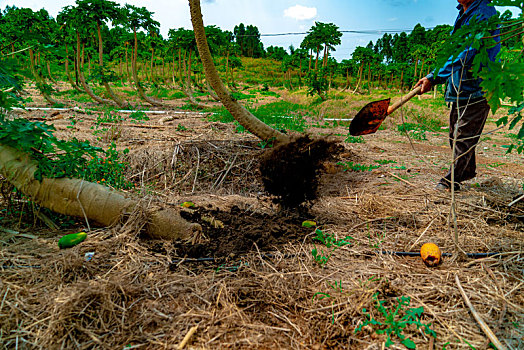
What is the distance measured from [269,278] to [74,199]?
1.74 m

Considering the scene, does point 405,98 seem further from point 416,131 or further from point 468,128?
point 416,131

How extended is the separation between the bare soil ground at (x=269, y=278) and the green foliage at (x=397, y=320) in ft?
0.05

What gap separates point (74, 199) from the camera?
230cm

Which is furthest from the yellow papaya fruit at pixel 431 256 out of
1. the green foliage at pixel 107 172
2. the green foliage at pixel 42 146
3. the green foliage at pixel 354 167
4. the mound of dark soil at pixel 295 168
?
the green foliage at pixel 107 172

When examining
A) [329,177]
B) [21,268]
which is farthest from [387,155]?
[21,268]

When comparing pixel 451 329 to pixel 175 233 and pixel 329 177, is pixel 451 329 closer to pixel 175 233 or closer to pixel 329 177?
pixel 175 233

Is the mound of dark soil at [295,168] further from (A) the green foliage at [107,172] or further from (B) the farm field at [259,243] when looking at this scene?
(A) the green foliage at [107,172]

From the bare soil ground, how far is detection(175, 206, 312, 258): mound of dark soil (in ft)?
0.04

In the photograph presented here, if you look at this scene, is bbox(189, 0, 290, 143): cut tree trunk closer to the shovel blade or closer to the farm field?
the farm field

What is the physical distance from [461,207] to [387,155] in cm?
286

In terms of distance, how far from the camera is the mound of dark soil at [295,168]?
2.85m

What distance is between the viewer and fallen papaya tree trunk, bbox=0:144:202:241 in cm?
228

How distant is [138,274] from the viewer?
176 centimetres

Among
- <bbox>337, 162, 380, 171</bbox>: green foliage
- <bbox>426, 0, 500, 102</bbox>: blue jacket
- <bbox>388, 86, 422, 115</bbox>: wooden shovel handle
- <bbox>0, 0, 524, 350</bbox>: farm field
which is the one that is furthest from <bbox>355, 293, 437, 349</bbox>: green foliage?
<bbox>337, 162, 380, 171</bbox>: green foliage
